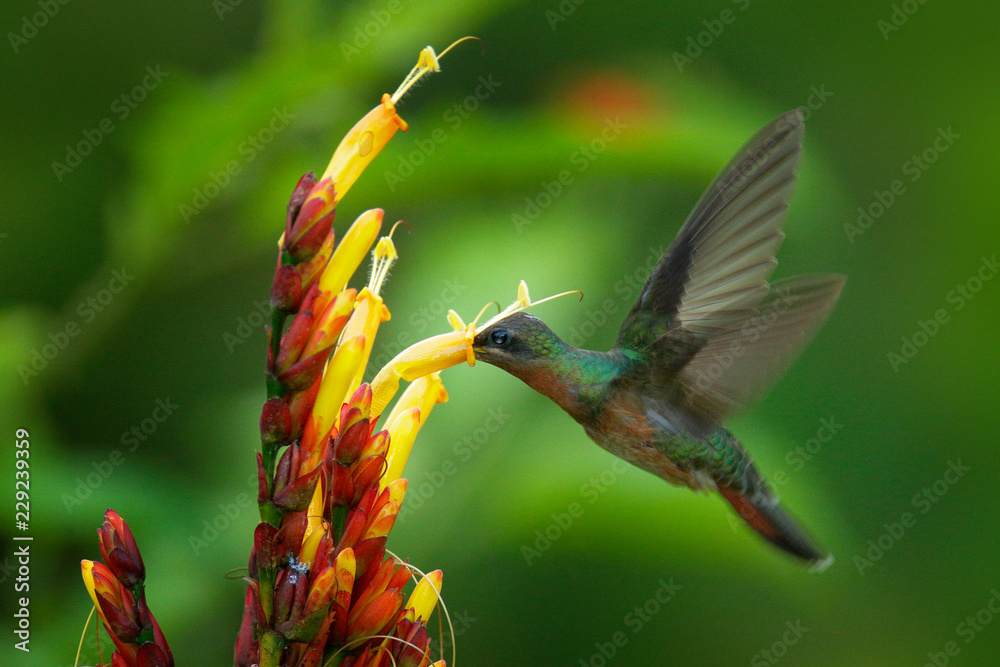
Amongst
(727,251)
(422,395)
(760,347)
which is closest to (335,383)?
(422,395)

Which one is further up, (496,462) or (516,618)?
(496,462)

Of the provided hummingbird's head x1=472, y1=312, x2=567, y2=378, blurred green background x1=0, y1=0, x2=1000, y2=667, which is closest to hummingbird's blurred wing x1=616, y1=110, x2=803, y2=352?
hummingbird's head x1=472, y1=312, x2=567, y2=378

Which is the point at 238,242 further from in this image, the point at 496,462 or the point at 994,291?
the point at 994,291

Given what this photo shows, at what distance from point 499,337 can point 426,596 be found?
1.72 feet

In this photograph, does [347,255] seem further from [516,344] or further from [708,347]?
[708,347]

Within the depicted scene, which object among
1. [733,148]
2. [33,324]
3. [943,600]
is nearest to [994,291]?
[943,600]

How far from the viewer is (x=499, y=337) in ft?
6.31

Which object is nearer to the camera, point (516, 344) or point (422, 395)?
point (422, 395)

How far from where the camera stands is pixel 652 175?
259cm

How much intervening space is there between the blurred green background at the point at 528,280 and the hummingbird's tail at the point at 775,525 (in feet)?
0.16

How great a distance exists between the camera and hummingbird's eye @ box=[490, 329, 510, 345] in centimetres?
190

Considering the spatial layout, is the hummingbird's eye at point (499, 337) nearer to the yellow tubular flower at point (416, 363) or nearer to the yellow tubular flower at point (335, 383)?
the yellow tubular flower at point (416, 363)

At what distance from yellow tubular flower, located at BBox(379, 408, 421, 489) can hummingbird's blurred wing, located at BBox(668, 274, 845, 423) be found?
0.76 metres

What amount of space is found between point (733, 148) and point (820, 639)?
6.37ft
